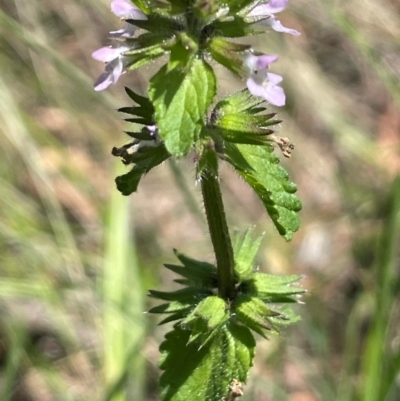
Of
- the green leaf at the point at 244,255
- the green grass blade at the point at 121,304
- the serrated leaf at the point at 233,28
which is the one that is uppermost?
the serrated leaf at the point at 233,28

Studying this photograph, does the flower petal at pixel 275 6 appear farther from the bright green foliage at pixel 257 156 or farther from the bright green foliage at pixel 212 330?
the bright green foliage at pixel 212 330

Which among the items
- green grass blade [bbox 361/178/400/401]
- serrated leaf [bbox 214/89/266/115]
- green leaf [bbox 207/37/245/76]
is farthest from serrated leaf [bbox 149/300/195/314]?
green grass blade [bbox 361/178/400/401]

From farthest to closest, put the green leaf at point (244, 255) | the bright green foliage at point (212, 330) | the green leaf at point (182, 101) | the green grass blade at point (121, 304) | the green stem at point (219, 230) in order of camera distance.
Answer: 1. the green grass blade at point (121, 304)
2. the green leaf at point (244, 255)
3. the bright green foliage at point (212, 330)
4. the green stem at point (219, 230)
5. the green leaf at point (182, 101)

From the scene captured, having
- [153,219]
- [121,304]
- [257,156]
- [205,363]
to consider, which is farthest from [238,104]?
[153,219]

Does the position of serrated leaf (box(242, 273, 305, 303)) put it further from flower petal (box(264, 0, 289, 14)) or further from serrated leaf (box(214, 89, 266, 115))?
flower petal (box(264, 0, 289, 14))

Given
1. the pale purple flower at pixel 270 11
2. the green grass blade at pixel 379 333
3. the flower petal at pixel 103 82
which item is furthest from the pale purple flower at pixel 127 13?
the green grass blade at pixel 379 333

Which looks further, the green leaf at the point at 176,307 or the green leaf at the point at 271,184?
the green leaf at the point at 176,307

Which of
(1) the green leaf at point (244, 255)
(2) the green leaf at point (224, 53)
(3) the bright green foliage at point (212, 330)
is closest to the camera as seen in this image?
(2) the green leaf at point (224, 53)

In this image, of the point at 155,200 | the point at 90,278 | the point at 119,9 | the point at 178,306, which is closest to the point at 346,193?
the point at 155,200
